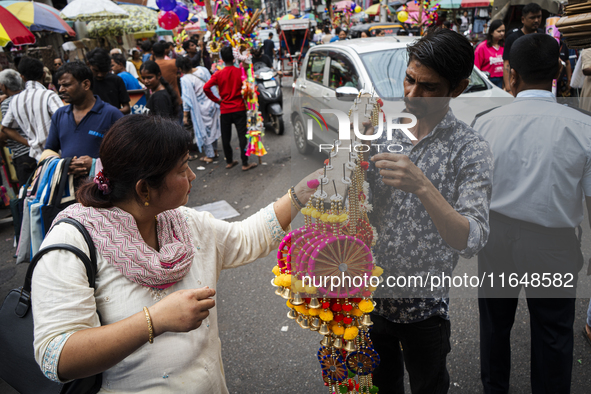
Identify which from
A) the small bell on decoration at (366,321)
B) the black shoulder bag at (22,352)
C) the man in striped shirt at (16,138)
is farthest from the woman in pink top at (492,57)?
the black shoulder bag at (22,352)

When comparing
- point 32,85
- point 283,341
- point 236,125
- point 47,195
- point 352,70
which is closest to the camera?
point 47,195

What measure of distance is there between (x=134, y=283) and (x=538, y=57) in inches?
71.2

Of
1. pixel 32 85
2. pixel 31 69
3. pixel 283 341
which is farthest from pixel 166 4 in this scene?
pixel 283 341

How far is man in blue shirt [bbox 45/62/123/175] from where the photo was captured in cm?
296

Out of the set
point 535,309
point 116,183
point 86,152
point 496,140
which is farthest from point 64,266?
point 86,152

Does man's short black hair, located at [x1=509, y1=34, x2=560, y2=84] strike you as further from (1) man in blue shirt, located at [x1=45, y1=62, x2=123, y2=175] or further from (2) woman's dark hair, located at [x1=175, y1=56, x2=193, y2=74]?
(2) woman's dark hair, located at [x1=175, y1=56, x2=193, y2=74]

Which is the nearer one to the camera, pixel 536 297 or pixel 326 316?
pixel 326 316

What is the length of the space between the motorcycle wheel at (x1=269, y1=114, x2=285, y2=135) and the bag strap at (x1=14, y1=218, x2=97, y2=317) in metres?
6.80

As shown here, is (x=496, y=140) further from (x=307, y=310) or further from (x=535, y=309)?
(x=307, y=310)

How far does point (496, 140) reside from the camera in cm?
163

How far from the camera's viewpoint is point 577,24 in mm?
1323

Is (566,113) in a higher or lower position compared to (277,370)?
higher

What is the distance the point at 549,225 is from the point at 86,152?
2974 millimetres

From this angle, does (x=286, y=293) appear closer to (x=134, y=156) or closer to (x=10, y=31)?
(x=134, y=156)
